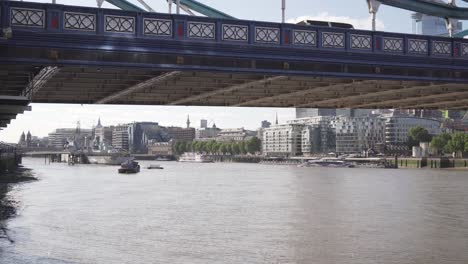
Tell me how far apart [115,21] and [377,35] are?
1266 cm

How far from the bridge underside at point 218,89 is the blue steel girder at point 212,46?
1161 millimetres

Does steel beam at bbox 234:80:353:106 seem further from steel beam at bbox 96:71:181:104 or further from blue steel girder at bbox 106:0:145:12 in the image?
blue steel girder at bbox 106:0:145:12

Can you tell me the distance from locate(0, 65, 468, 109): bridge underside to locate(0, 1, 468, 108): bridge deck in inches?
5.0

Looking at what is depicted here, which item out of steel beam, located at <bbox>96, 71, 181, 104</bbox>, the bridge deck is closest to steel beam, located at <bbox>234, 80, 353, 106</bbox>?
the bridge deck

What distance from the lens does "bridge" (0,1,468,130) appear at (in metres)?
25.3

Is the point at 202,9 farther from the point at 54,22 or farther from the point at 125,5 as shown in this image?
the point at 54,22

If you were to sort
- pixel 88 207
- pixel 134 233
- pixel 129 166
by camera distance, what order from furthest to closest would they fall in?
pixel 129 166 < pixel 88 207 < pixel 134 233

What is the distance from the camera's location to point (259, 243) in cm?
2623

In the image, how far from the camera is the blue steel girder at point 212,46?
25.2m

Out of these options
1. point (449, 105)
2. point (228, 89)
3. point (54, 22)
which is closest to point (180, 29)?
point (54, 22)

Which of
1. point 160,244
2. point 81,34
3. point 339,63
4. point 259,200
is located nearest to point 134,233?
point 160,244

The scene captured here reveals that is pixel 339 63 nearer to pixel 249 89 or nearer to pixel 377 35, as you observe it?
pixel 377 35

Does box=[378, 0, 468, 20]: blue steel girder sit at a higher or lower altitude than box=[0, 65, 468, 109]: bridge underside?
higher

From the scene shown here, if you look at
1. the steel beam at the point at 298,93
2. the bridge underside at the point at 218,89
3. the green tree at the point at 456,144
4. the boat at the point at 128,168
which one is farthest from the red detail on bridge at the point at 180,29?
the green tree at the point at 456,144
